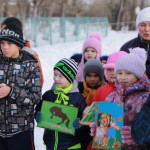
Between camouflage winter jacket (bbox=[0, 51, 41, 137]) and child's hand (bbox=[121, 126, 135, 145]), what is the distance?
894 mm

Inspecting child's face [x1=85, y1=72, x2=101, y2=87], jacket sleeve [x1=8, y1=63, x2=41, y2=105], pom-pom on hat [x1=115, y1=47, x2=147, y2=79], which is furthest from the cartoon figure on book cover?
child's face [x1=85, y1=72, x2=101, y2=87]

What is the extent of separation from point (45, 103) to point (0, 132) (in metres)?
0.53

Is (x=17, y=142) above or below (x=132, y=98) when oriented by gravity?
below

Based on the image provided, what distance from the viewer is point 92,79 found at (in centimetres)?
292

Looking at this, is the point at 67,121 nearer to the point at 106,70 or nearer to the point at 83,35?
the point at 106,70

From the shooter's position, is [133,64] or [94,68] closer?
[133,64]

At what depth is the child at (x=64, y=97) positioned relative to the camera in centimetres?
235

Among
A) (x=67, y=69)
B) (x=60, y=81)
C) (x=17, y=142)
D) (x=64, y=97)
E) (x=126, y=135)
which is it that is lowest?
(x=17, y=142)

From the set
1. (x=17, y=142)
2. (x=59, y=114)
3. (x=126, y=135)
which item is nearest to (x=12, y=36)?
(x=59, y=114)

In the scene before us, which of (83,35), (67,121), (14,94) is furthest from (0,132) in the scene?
(83,35)

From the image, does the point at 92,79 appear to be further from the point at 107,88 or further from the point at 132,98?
the point at 132,98

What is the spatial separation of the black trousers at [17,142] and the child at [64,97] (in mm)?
190

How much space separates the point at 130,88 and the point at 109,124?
0.34 m

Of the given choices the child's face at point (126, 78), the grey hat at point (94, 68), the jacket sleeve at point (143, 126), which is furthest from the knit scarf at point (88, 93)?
the jacket sleeve at point (143, 126)
